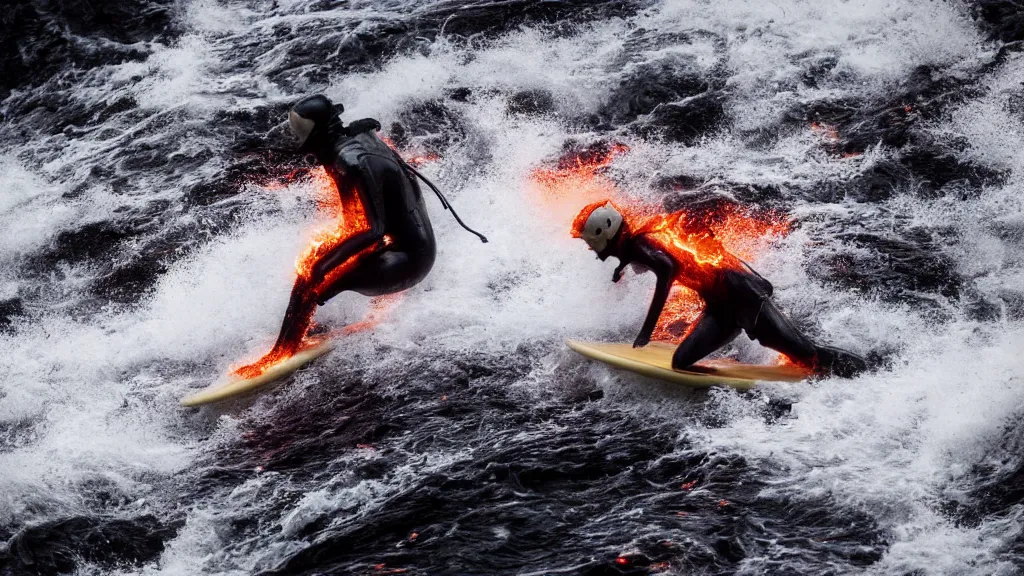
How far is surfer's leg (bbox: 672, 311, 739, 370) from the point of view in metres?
6.29

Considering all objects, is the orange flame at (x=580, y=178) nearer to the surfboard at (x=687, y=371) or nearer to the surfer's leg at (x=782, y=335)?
the surfboard at (x=687, y=371)

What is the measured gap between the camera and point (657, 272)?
6273 millimetres

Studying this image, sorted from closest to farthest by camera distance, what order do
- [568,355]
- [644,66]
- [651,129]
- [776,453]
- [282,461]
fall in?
[776,453]
[282,461]
[568,355]
[651,129]
[644,66]

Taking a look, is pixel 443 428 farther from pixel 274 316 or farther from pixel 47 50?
pixel 47 50

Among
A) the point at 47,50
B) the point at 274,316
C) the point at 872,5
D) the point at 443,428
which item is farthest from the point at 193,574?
the point at 872,5

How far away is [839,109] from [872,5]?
1.91 m

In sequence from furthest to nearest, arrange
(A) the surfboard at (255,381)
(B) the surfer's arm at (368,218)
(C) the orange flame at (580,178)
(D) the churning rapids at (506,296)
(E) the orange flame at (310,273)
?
(C) the orange flame at (580,178) → (E) the orange flame at (310,273) → (B) the surfer's arm at (368,218) → (A) the surfboard at (255,381) → (D) the churning rapids at (506,296)

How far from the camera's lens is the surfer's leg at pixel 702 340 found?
6289 millimetres

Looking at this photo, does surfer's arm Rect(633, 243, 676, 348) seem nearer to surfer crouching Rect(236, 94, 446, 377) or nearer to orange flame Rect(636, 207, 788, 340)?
orange flame Rect(636, 207, 788, 340)

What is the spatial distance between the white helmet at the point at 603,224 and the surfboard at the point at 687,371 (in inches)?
30.7

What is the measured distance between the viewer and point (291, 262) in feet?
26.2

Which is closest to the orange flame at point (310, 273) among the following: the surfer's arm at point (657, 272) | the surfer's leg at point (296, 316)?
the surfer's leg at point (296, 316)

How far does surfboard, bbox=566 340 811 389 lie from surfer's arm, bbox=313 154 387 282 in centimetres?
155

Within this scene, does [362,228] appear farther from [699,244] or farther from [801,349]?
[801,349]
